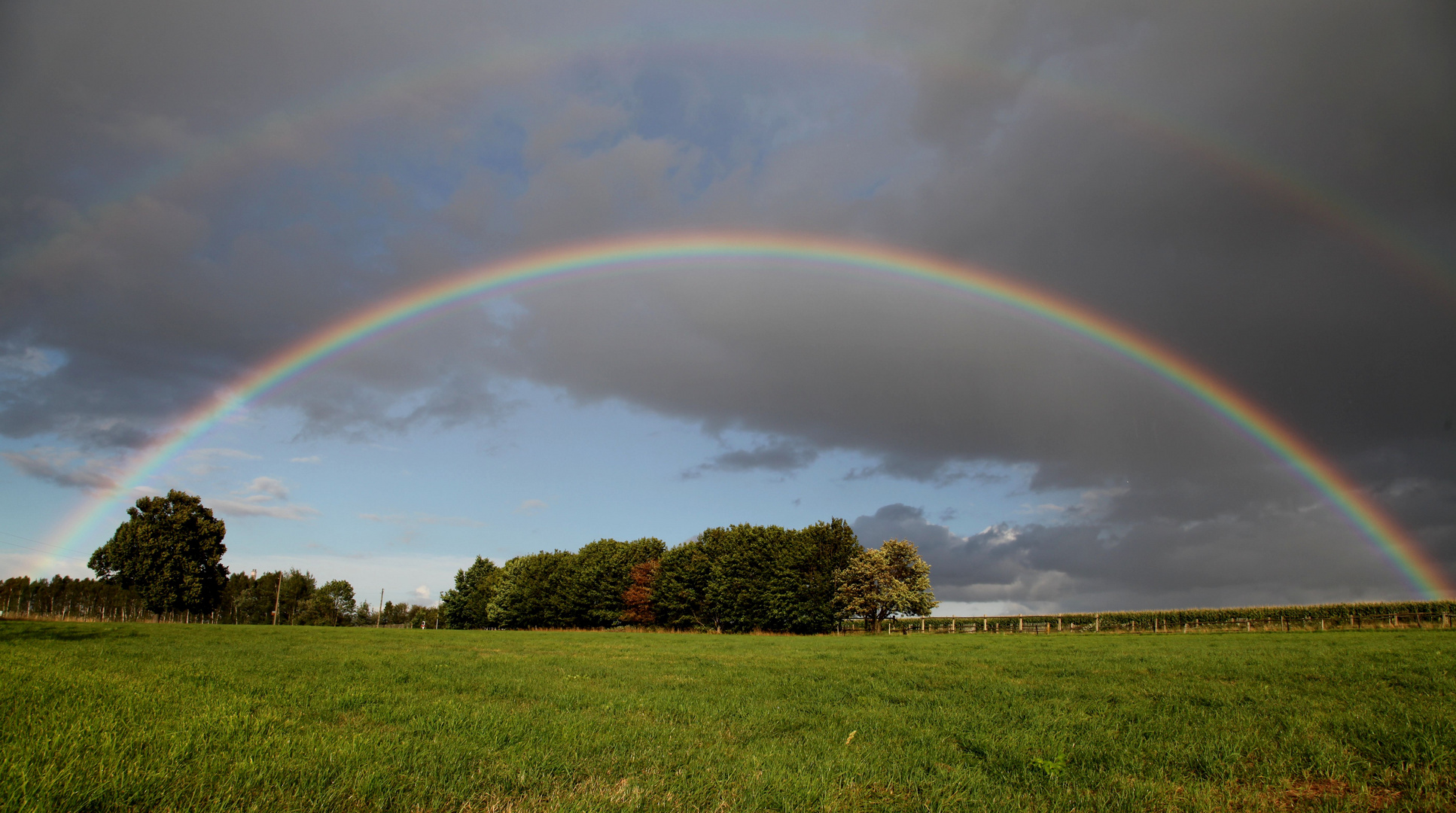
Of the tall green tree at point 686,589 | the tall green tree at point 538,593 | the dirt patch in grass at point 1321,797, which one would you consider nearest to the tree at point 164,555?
the tall green tree at point 538,593

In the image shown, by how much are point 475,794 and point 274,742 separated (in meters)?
2.79

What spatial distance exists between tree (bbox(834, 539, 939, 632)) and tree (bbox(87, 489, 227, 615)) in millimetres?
81855

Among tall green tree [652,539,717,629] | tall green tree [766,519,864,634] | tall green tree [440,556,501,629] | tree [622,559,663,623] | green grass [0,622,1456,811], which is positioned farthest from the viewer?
tall green tree [440,556,501,629]

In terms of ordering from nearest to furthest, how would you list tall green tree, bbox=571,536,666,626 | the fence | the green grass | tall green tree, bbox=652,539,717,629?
the green grass → the fence → tall green tree, bbox=652,539,717,629 → tall green tree, bbox=571,536,666,626

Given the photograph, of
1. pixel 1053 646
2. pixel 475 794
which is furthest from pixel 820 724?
pixel 1053 646

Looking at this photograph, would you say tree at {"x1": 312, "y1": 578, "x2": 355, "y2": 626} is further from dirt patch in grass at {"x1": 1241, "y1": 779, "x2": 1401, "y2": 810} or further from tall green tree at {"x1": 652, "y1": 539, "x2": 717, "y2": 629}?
dirt patch in grass at {"x1": 1241, "y1": 779, "x2": 1401, "y2": 810}

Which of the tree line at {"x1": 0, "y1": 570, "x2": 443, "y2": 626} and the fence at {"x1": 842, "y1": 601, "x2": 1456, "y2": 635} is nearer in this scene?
the fence at {"x1": 842, "y1": 601, "x2": 1456, "y2": 635}

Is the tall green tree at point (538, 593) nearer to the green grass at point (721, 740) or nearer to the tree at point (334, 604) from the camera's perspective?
the tree at point (334, 604)

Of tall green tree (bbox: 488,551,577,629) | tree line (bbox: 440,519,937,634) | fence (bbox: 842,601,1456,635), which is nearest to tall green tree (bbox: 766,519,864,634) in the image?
tree line (bbox: 440,519,937,634)

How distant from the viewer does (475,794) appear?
5.66m

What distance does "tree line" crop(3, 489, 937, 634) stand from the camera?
7962cm

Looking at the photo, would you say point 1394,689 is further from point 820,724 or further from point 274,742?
point 274,742

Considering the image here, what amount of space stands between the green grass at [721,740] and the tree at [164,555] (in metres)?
91.1

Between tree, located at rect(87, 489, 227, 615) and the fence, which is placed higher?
tree, located at rect(87, 489, 227, 615)
